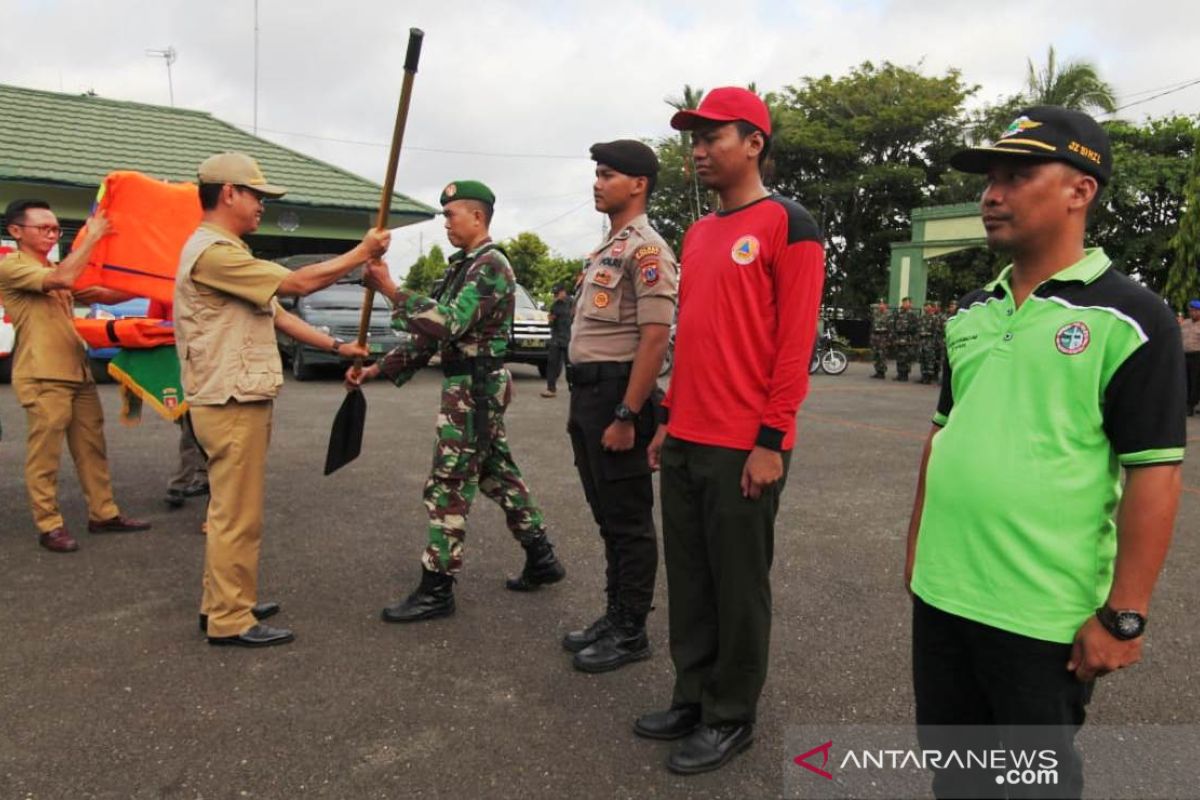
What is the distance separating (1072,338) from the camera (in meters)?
1.60

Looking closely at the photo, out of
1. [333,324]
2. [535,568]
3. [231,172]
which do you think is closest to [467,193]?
[231,172]

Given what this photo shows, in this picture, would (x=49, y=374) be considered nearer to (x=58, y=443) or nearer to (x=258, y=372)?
(x=58, y=443)

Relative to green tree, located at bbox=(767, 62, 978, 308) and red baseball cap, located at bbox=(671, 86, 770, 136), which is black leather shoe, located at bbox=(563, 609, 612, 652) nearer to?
red baseball cap, located at bbox=(671, 86, 770, 136)

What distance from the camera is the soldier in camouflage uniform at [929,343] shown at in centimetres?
1578

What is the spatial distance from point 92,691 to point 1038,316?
10.9ft

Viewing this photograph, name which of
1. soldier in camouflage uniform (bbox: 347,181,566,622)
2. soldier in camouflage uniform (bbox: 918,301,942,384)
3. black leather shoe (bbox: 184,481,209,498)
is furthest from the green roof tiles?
soldier in camouflage uniform (bbox: 347,181,566,622)

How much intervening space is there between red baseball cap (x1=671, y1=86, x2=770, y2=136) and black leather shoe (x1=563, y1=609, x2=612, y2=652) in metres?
2.00

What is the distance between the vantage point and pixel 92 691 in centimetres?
310

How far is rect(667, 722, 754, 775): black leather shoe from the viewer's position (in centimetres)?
261

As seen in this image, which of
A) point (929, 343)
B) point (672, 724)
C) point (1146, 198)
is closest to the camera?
point (672, 724)

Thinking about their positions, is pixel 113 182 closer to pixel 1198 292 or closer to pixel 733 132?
pixel 733 132

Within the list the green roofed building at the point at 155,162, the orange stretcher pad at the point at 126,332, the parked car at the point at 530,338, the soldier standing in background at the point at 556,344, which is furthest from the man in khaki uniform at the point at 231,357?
the green roofed building at the point at 155,162

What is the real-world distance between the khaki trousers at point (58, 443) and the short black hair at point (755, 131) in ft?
14.2

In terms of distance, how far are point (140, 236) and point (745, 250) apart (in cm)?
372
